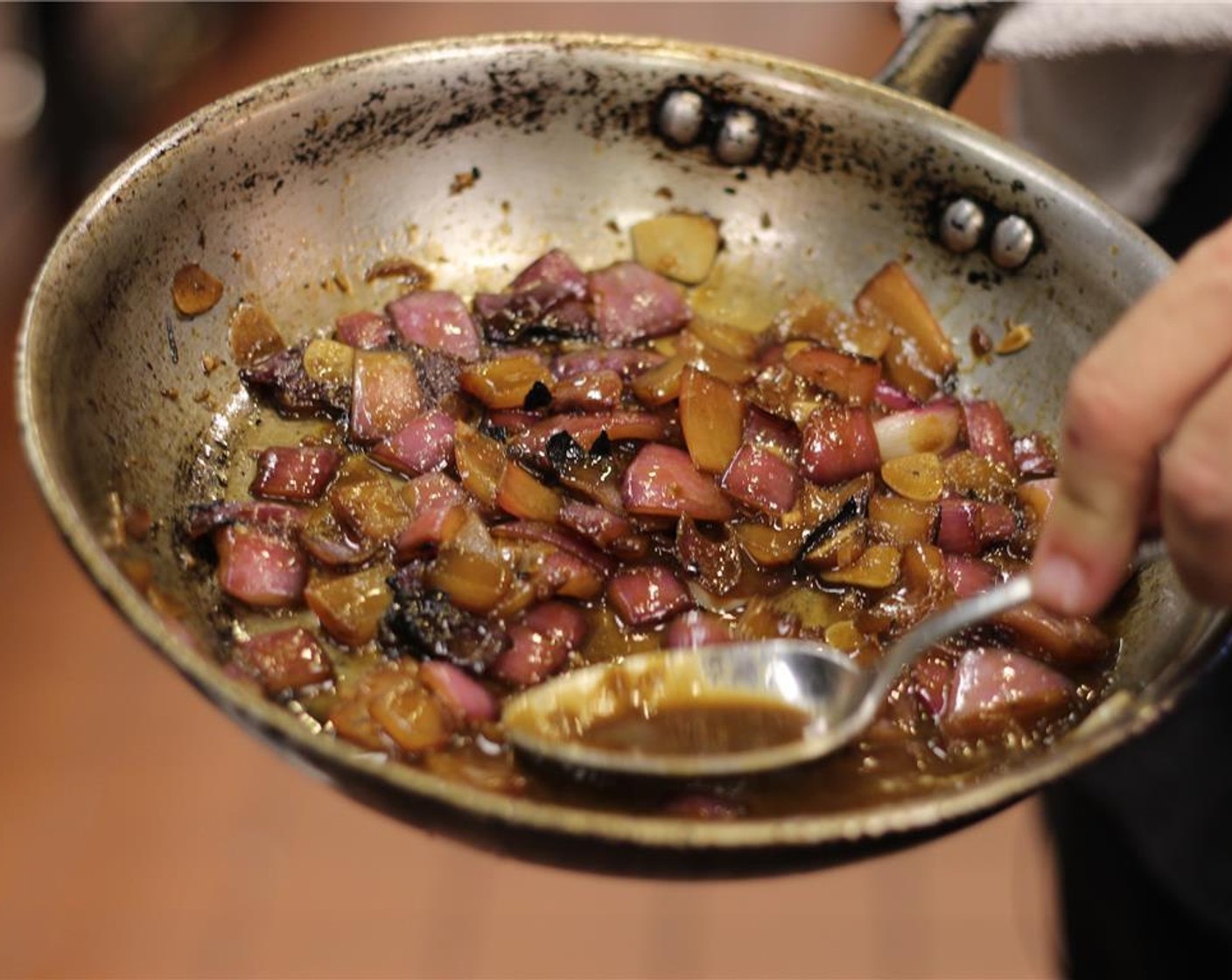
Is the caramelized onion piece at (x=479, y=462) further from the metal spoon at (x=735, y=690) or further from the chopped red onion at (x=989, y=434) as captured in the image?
the chopped red onion at (x=989, y=434)

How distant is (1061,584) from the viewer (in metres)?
0.83

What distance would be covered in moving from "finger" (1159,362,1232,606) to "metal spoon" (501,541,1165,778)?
0.20 meters

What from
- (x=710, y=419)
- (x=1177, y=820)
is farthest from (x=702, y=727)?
(x=1177, y=820)

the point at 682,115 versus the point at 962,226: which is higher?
the point at 682,115

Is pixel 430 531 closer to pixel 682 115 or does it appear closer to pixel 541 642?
pixel 541 642

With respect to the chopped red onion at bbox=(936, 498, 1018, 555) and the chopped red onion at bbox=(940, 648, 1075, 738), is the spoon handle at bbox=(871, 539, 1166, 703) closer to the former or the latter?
the chopped red onion at bbox=(940, 648, 1075, 738)

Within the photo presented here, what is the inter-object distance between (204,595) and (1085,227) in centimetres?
104

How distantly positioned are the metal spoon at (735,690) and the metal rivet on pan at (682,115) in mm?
740

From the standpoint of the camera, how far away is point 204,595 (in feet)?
3.70

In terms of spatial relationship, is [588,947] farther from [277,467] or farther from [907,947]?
[277,467]

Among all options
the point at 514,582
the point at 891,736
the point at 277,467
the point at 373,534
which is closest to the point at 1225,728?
the point at 891,736

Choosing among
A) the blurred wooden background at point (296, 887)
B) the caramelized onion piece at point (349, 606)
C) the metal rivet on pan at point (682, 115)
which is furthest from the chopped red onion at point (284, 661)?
the blurred wooden background at point (296, 887)

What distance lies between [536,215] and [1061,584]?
936 millimetres

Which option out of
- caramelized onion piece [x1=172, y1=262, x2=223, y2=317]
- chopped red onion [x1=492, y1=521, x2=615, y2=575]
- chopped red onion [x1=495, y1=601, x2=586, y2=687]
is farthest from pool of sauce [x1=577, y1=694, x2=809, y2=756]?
caramelized onion piece [x1=172, y1=262, x2=223, y2=317]
